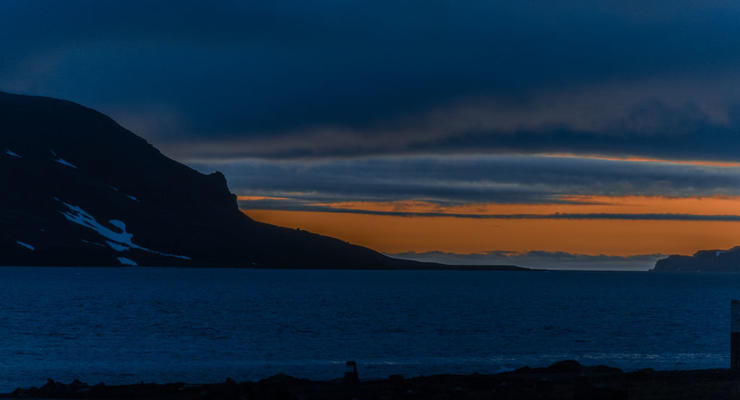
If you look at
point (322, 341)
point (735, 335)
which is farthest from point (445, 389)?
point (322, 341)

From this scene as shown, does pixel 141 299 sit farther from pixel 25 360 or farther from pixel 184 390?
pixel 184 390

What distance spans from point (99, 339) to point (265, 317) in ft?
106

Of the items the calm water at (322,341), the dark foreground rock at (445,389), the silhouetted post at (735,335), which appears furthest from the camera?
the calm water at (322,341)

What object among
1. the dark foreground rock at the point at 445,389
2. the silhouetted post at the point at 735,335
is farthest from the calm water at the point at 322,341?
the silhouetted post at the point at 735,335

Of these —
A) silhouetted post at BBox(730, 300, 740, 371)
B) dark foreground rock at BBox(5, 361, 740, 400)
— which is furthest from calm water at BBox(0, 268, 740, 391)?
silhouetted post at BBox(730, 300, 740, 371)

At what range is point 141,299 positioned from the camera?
16012 centimetres

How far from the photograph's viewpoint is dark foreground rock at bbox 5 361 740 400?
31031mm

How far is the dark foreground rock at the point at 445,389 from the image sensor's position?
1222 inches

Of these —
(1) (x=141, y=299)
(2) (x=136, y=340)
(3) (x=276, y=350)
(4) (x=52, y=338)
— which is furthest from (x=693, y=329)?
(1) (x=141, y=299)

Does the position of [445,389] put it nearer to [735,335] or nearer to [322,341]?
[735,335]

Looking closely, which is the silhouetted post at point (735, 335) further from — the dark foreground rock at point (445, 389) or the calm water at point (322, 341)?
the calm water at point (322, 341)

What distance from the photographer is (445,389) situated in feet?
112

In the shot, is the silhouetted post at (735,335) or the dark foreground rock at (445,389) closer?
the dark foreground rock at (445,389)

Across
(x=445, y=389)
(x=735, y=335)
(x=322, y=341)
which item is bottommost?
(x=322, y=341)
